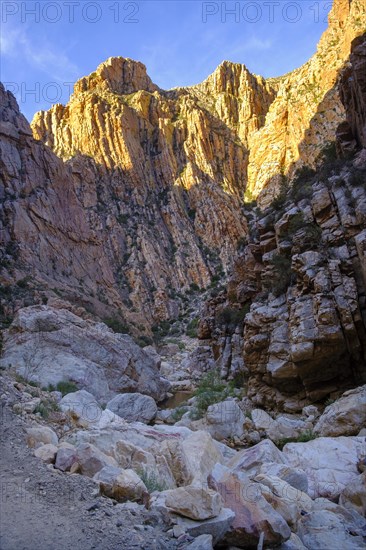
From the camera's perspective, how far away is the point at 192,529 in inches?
154

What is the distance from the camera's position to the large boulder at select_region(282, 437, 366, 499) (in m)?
6.29

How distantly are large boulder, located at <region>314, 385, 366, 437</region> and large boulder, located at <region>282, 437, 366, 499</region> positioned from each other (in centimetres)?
87

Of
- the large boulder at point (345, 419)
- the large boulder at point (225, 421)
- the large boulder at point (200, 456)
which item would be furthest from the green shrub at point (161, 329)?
the large boulder at point (200, 456)

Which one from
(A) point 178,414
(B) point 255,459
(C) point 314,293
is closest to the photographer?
(B) point 255,459

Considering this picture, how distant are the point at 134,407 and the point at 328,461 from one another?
7.28m

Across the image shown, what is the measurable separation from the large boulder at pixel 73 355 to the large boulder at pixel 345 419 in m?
7.89

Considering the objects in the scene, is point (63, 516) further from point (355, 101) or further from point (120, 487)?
point (355, 101)

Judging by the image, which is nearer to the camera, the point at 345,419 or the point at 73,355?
the point at 345,419

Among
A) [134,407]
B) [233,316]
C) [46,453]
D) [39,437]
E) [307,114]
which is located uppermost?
[307,114]

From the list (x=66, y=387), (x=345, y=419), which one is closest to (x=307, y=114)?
(x=66, y=387)

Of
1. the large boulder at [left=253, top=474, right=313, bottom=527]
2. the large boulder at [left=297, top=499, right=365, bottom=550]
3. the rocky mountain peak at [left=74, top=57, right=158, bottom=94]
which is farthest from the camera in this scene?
the rocky mountain peak at [left=74, top=57, right=158, bottom=94]

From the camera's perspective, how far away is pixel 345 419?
907 centimetres

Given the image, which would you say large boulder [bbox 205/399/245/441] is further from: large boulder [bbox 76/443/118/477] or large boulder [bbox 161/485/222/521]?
large boulder [bbox 161/485/222/521]

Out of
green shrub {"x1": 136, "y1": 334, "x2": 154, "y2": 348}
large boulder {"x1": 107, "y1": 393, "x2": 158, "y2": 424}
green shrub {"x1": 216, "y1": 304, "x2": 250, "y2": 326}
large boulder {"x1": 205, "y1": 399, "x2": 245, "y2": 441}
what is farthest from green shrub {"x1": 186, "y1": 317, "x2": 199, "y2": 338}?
large boulder {"x1": 205, "y1": 399, "x2": 245, "y2": 441}
